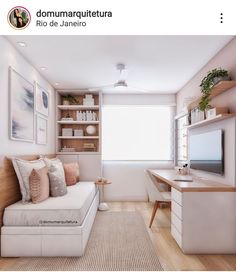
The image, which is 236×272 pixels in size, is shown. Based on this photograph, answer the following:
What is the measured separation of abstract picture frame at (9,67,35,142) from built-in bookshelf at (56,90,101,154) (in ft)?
5.44

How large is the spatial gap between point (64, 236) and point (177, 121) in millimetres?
3804

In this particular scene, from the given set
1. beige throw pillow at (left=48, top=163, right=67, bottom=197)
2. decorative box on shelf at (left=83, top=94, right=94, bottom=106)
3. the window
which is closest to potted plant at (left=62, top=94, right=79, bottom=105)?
decorative box on shelf at (left=83, top=94, right=94, bottom=106)

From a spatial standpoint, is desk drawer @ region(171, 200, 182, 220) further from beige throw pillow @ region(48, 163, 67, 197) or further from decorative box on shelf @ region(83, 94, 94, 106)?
decorative box on shelf @ region(83, 94, 94, 106)

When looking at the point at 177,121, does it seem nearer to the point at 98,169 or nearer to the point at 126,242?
the point at 98,169

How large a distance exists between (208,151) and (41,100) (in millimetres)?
2731

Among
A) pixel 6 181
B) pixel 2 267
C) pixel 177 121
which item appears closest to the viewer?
pixel 2 267

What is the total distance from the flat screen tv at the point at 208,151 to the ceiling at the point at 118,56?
107cm

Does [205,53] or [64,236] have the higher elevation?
[205,53]

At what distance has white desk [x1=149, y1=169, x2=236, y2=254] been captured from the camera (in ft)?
9.01

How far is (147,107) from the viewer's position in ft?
19.1

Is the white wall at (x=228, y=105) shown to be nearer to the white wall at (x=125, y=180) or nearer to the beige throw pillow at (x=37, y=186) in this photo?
the beige throw pillow at (x=37, y=186)
